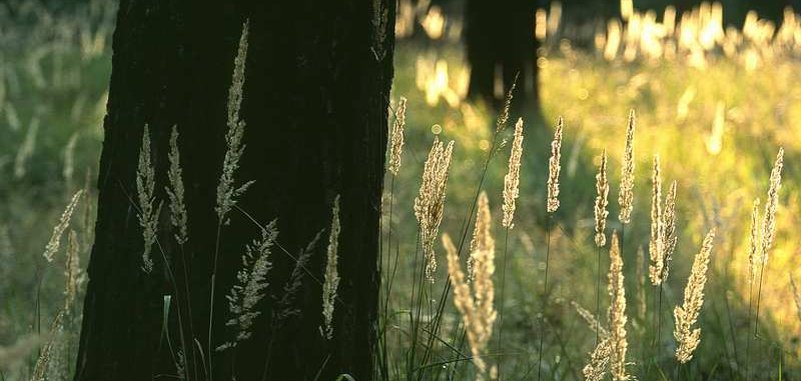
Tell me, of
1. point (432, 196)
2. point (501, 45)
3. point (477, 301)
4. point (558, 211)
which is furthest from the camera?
point (501, 45)

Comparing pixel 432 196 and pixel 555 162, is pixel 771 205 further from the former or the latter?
pixel 432 196

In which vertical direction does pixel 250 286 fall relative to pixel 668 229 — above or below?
below

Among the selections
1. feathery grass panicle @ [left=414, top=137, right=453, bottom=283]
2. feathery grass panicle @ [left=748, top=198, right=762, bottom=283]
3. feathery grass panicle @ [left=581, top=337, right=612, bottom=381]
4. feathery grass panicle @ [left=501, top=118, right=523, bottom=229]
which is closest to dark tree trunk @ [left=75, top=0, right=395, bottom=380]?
feathery grass panicle @ [left=414, top=137, right=453, bottom=283]

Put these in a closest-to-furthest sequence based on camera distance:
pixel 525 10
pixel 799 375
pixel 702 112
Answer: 1. pixel 799 375
2. pixel 702 112
3. pixel 525 10

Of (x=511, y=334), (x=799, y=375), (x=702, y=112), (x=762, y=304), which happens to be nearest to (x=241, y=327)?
(x=799, y=375)

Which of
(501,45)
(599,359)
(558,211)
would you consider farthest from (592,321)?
(501,45)

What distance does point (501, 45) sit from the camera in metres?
8.78

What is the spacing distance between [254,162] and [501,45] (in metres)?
6.65

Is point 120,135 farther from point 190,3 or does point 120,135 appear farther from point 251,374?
point 251,374

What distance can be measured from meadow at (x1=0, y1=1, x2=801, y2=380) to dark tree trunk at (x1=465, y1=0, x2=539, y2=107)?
0.22 m

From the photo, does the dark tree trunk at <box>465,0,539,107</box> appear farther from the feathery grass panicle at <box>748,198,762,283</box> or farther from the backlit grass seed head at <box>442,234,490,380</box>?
the backlit grass seed head at <box>442,234,490,380</box>

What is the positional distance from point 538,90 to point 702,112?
1.28 metres

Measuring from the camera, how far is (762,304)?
159 inches

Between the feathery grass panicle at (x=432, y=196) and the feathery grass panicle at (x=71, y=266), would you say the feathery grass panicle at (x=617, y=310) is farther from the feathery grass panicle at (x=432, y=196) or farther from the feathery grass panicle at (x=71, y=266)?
the feathery grass panicle at (x=71, y=266)
